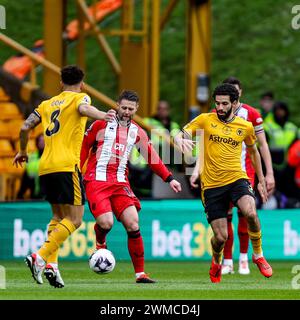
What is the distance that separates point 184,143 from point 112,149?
0.91 m

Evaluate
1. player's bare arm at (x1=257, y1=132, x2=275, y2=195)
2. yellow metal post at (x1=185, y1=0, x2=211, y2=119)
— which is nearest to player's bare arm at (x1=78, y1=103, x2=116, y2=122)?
player's bare arm at (x1=257, y1=132, x2=275, y2=195)

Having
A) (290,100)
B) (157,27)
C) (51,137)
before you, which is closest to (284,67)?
(290,100)

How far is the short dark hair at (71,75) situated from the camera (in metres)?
14.6

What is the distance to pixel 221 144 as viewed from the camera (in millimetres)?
15602

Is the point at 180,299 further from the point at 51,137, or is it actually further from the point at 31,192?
the point at 31,192

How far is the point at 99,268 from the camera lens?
1467cm

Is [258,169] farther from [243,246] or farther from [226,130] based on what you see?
[243,246]

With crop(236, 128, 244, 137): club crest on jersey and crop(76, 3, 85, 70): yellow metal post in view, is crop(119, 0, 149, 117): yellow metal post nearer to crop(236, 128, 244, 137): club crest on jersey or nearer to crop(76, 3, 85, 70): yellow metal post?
crop(76, 3, 85, 70): yellow metal post

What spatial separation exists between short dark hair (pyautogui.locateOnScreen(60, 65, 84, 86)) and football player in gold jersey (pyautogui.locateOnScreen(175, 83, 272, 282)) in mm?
1472

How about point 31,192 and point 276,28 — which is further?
point 276,28

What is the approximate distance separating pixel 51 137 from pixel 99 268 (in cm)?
149

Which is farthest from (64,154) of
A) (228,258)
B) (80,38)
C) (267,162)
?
(80,38)

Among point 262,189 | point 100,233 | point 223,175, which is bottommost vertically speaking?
point 100,233
